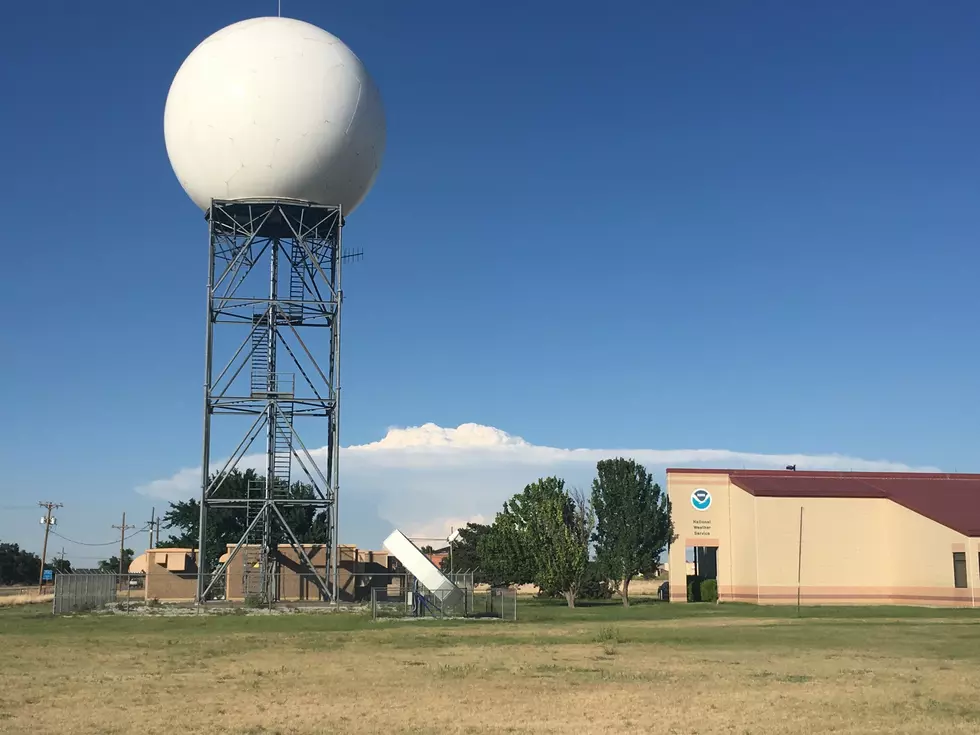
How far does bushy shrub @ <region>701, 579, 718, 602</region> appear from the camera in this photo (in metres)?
58.2

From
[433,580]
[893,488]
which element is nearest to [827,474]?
[893,488]

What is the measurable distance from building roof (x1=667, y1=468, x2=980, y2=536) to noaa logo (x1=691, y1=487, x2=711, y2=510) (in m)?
1.17

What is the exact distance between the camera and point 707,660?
78.3 feet

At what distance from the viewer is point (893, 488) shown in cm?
5919

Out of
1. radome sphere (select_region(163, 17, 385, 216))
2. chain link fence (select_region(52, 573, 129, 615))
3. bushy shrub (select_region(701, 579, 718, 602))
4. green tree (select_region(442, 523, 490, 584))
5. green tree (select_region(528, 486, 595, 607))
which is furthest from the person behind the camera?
green tree (select_region(442, 523, 490, 584))

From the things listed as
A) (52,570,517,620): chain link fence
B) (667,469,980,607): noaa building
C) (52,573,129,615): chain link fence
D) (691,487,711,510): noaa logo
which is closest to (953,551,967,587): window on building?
(667,469,980,607): noaa building

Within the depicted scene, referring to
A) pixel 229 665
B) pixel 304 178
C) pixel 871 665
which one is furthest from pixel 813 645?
pixel 304 178

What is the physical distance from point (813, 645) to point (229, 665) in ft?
50.2

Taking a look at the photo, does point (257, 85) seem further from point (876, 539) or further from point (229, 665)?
point (876, 539)

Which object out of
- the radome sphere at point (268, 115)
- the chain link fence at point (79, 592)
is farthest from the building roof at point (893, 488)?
the chain link fence at point (79, 592)

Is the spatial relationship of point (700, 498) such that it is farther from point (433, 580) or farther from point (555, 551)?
point (433, 580)

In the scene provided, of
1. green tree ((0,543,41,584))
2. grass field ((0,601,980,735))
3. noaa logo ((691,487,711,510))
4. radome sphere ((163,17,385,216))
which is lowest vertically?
green tree ((0,543,41,584))

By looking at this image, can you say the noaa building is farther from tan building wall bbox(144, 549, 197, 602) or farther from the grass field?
tan building wall bbox(144, 549, 197, 602)

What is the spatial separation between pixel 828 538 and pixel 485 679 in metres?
40.3
